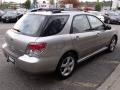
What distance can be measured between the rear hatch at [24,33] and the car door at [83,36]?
3.05 ft

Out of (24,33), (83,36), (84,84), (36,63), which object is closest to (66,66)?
(84,84)

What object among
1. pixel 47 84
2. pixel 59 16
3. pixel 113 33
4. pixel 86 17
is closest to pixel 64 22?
pixel 59 16

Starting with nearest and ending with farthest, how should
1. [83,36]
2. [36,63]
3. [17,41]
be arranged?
1. [36,63]
2. [17,41]
3. [83,36]

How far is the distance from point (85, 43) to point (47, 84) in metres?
1.53

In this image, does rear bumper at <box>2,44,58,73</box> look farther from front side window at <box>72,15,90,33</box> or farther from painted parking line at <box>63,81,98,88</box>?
front side window at <box>72,15,90,33</box>

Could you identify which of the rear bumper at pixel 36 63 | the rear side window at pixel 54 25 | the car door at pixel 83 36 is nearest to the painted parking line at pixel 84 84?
the rear bumper at pixel 36 63

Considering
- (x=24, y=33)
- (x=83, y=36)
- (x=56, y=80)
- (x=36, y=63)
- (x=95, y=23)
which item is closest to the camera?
(x=36, y=63)

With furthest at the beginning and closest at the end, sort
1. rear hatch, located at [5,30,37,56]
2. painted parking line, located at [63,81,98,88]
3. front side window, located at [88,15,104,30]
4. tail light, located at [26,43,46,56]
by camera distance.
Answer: front side window, located at [88,15,104,30]
painted parking line, located at [63,81,98,88]
rear hatch, located at [5,30,37,56]
tail light, located at [26,43,46,56]

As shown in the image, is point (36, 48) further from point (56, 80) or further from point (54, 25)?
point (56, 80)

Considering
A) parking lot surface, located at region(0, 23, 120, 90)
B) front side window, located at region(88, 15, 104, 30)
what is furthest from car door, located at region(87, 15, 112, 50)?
parking lot surface, located at region(0, 23, 120, 90)

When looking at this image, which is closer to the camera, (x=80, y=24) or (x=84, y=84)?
(x=84, y=84)

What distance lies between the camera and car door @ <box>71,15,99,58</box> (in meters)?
4.97

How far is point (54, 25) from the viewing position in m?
4.48

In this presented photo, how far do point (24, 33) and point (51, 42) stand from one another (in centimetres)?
75
